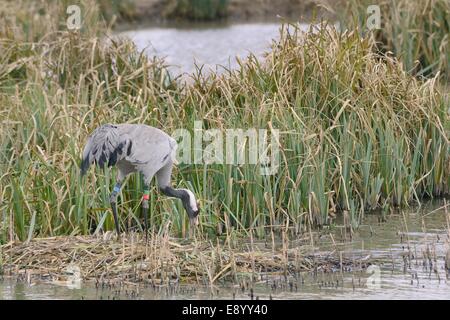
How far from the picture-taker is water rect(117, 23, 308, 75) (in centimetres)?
1569

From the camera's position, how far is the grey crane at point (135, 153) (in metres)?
7.46

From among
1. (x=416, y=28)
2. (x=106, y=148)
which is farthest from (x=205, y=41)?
(x=106, y=148)

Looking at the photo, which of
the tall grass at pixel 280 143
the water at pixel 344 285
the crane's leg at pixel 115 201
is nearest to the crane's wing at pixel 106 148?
the crane's leg at pixel 115 201

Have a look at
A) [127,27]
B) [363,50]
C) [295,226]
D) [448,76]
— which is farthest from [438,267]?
[127,27]

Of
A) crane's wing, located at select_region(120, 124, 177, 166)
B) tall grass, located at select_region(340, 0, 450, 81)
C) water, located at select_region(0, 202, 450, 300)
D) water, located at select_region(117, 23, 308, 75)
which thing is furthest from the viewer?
water, located at select_region(117, 23, 308, 75)

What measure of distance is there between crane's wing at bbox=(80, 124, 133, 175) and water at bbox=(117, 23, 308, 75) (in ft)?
22.7

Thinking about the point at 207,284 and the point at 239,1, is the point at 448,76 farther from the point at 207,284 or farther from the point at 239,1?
the point at 239,1

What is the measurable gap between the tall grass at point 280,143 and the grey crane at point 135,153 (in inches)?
9.8

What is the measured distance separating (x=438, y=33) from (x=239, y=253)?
20.8 ft

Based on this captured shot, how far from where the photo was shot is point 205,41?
17.6 meters

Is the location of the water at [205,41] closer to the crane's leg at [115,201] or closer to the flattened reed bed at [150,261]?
the crane's leg at [115,201]

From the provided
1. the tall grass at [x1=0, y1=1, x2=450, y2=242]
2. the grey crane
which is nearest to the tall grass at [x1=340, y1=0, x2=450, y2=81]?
the tall grass at [x1=0, y1=1, x2=450, y2=242]

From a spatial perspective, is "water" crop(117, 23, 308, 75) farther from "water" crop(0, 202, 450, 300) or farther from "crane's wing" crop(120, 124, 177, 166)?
"water" crop(0, 202, 450, 300)

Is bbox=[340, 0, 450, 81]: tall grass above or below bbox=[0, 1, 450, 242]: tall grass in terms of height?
above
